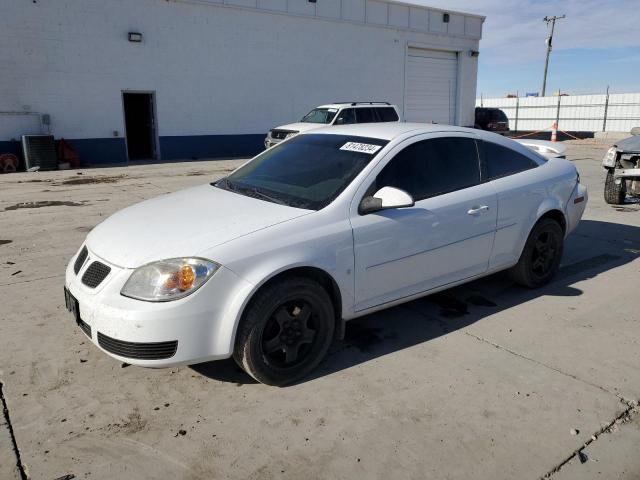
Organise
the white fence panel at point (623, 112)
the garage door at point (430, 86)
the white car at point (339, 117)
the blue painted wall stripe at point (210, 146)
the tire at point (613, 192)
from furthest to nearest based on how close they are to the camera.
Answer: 1. the white fence panel at point (623, 112)
2. the garage door at point (430, 86)
3. the blue painted wall stripe at point (210, 146)
4. the white car at point (339, 117)
5. the tire at point (613, 192)

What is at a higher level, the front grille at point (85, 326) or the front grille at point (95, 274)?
the front grille at point (95, 274)

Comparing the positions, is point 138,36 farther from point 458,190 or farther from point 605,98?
point 605,98

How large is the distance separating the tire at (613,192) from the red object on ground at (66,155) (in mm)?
14322

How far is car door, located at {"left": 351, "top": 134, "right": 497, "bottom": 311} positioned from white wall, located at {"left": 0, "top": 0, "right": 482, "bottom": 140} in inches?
601

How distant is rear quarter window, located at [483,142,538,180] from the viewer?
15.1 ft

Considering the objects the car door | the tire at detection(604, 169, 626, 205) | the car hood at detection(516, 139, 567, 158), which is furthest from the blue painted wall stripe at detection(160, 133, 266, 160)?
the car door

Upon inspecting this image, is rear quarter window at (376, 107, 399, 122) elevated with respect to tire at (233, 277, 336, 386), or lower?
elevated

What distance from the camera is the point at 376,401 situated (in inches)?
128

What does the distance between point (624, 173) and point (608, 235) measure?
211 centimetres

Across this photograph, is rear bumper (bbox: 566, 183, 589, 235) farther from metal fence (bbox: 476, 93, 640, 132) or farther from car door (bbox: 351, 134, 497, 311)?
metal fence (bbox: 476, 93, 640, 132)

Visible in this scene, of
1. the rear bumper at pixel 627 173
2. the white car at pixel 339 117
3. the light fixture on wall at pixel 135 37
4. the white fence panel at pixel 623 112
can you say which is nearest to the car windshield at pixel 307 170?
the rear bumper at pixel 627 173

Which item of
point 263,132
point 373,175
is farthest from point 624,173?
point 263,132

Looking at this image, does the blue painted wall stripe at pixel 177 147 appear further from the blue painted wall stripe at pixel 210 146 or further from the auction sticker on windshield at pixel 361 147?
the auction sticker on windshield at pixel 361 147

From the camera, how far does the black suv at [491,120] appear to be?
28.9 metres
